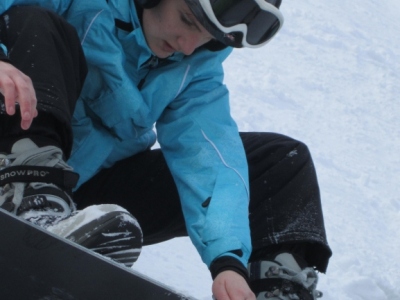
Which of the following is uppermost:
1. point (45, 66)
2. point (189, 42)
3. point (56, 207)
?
point (45, 66)

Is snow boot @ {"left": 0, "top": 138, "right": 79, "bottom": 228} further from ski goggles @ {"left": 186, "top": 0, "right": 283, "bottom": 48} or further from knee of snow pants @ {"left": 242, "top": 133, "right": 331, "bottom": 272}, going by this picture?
knee of snow pants @ {"left": 242, "top": 133, "right": 331, "bottom": 272}

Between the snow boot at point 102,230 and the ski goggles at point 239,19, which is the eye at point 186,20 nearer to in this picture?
the ski goggles at point 239,19

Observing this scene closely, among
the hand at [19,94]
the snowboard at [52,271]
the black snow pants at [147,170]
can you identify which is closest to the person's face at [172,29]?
the black snow pants at [147,170]

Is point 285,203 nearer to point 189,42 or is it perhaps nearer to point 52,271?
point 189,42

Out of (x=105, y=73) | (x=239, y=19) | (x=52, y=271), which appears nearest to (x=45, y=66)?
(x=105, y=73)

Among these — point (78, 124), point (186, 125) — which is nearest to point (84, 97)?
point (78, 124)

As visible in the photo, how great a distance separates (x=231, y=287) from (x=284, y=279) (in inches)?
9.1

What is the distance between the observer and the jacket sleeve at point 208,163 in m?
2.20

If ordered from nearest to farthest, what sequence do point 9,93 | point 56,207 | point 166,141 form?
point 9,93 < point 56,207 < point 166,141

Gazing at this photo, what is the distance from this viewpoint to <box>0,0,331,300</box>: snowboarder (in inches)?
73.6

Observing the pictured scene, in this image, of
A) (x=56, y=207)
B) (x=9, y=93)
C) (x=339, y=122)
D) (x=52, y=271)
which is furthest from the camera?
(x=339, y=122)

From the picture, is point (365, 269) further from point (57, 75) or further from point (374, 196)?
point (57, 75)

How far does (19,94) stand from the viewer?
1.64 meters

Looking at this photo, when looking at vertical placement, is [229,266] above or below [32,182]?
below
